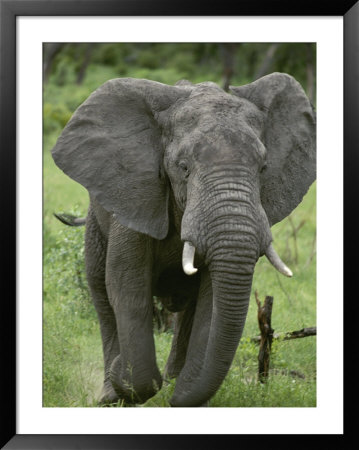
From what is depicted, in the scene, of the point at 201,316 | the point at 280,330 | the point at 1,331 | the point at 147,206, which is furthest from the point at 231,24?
the point at 280,330

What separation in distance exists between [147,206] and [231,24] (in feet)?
2.95

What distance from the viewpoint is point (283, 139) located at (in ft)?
15.0

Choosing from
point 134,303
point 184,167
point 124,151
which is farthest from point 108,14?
point 134,303

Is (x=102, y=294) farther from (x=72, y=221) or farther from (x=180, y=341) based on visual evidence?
(x=72, y=221)

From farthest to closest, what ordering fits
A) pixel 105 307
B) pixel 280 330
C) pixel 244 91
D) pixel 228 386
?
1. pixel 280 330
2. pixel 105 307
3. pixel 228 386
4. pixel 244 91

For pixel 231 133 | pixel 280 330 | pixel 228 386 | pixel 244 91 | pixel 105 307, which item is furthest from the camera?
pixel 280 330

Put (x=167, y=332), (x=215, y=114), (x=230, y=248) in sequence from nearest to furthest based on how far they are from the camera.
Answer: (x=230, y=248) → (x=215, y=114) → (x=167, y=332)

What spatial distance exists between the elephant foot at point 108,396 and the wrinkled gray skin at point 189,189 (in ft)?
1.29

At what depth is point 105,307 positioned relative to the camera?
18.1 feet

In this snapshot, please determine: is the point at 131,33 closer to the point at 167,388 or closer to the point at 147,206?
the point at 147,206

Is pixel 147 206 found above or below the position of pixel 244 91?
below

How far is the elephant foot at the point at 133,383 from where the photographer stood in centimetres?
464

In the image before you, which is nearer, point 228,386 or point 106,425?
point 106,425

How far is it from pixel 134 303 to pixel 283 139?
1.05 meters
